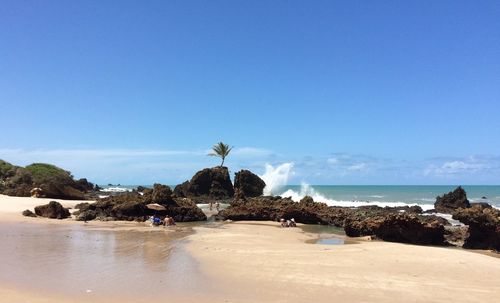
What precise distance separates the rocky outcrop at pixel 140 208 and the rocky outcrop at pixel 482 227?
65.3 feet

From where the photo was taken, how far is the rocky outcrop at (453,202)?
47.1 m

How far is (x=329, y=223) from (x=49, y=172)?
135 ft

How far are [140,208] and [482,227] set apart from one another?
23.1 m

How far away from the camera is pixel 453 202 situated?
49000 millimetres

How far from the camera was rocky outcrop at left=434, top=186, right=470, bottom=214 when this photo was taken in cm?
4712

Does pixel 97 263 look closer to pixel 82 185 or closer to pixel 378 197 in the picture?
pixel 82 185

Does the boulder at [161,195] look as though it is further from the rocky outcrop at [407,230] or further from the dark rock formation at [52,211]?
the rocky outcrop at [407,230]

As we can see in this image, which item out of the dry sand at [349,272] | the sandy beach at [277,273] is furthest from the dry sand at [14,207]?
the dry sand at [349,272]

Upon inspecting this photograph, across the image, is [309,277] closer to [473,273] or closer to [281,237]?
[473,273]

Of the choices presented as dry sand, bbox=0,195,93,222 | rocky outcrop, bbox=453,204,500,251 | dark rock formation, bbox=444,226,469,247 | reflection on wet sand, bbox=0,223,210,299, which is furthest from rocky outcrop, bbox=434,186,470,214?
dry sand, bbox=0,195,93,222

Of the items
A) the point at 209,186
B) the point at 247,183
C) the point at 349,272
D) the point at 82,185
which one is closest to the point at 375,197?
the point at 247,183

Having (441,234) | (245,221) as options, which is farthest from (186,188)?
(441,234)

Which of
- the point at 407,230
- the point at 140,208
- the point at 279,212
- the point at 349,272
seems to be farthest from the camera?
the point at 279,212

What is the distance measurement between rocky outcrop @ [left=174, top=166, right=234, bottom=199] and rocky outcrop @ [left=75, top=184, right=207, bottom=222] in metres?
28.4
